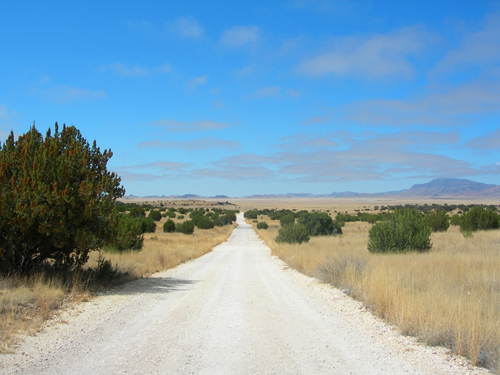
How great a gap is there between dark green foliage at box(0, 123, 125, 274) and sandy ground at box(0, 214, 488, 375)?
210 cm

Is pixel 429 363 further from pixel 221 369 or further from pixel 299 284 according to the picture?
pixel 299 284

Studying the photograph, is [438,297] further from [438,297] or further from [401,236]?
[401,236]

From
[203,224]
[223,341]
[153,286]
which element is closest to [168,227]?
[203,224]

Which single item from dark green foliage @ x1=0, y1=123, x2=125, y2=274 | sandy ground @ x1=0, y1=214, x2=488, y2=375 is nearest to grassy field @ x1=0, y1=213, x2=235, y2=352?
sandy ground @ x1=0, y1=214, x2=488, y2=375

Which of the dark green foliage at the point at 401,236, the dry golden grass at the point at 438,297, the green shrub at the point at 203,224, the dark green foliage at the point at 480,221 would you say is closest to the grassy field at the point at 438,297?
the dry golden grass at the point at 438,297

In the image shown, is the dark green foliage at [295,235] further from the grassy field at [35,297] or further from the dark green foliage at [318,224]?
the grassy field at [35,297]

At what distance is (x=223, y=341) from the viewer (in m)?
6.16

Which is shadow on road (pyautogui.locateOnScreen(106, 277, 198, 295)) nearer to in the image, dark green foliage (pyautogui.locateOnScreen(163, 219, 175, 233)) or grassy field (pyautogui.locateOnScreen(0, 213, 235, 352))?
grassy field (pyautogui.locateOnScreen(0, 213, 235, 352))

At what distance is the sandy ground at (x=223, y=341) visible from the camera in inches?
198

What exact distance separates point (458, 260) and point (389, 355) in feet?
32.6

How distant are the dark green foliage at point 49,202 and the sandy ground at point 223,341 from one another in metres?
2.10

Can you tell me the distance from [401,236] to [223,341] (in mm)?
15954

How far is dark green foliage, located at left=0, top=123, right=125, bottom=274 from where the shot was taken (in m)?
9.52

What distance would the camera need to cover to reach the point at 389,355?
5.54 metres
